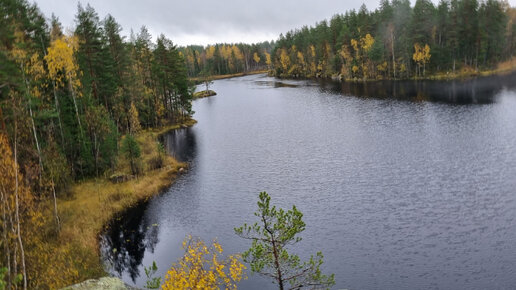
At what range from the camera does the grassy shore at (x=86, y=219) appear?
78.6 feet

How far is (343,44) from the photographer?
Result: 146 metres

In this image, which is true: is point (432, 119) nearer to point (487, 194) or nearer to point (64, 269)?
point (487, 194)

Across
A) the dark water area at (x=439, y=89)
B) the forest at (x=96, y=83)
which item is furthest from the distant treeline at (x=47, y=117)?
the dark water area at (x=439, y=89)

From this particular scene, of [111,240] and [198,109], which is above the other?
[198,109]

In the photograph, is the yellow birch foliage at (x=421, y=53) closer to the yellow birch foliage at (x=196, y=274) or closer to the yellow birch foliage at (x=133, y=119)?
the yellow birch foliage at (x=133, y=119)

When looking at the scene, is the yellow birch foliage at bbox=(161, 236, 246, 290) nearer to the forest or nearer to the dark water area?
the forest

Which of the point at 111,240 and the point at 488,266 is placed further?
the point at 111,240

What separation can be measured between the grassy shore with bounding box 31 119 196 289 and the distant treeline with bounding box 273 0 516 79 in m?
98.3

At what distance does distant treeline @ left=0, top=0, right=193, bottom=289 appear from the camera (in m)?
21.5

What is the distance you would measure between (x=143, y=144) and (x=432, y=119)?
53.1 metres

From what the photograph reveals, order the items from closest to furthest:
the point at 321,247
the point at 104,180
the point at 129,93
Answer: the point at 321,247 → the point at 104,180 → the point at 129,93

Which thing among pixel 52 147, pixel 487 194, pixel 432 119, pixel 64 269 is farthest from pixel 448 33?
pixel 64 269

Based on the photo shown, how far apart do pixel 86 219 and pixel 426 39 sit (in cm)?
12144

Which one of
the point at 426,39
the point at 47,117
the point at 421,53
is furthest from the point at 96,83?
the point at 426,39
